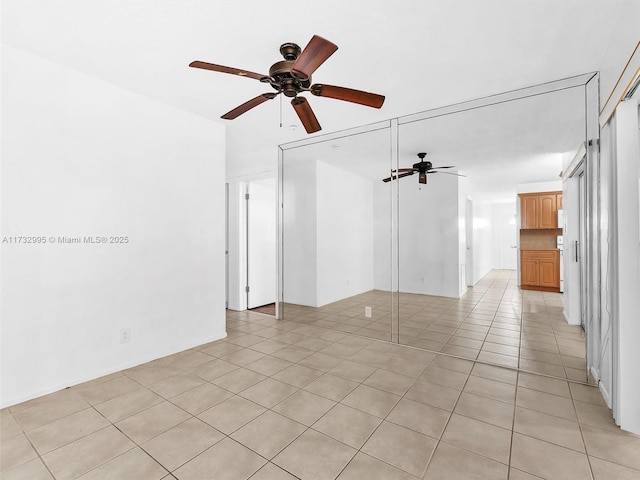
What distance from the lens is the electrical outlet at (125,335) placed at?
9.10 ft

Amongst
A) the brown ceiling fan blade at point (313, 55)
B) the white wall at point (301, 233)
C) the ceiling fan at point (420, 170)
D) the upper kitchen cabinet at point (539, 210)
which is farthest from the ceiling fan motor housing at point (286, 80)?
the upper kitchen cabinet at point (539, 210)

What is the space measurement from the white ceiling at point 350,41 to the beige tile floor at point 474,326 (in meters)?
2.15

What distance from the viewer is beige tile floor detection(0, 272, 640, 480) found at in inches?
62.2

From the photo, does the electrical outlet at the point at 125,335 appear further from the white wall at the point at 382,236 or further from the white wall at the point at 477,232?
the white wall at the point at 477,232

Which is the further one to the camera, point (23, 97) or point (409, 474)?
point (23, 97)

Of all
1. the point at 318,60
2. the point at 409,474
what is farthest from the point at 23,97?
the point at 409,474

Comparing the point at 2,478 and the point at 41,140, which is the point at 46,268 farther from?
the point at 2,478

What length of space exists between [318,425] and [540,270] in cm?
634

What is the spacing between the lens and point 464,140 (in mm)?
3758

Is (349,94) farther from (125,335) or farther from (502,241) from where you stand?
(502,241)

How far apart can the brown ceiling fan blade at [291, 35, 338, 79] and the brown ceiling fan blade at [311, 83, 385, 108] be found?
22cm

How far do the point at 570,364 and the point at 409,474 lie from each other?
215 centimetres

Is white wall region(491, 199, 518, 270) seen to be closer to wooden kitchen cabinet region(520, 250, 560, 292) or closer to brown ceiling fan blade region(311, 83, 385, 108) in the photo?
wooden kitchen cabinet region(520, 250, 560, 292)

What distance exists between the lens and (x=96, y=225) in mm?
2643
